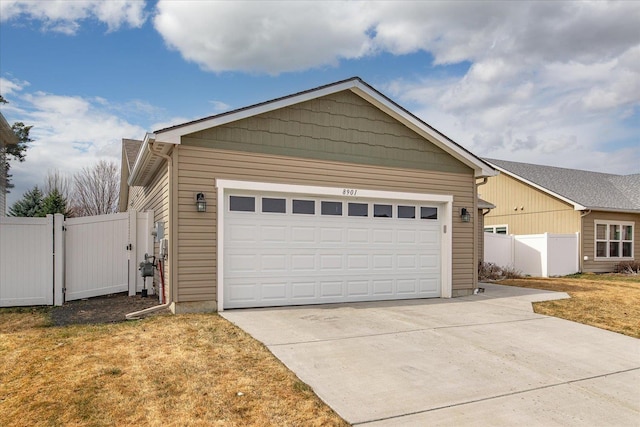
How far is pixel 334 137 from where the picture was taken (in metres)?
9.12

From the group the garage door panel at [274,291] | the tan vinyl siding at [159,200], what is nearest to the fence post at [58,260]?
the tan vinyl siding at [159,200]

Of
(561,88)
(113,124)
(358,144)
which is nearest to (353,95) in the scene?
(358,144)

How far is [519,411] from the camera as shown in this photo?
3.86 m

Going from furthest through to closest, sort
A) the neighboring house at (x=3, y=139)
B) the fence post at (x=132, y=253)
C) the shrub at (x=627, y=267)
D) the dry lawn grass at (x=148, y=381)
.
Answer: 1. the shrub at (x=627, y=267)
2. the neighboring house at (x=3, y=139)
3. the fence post at (x=132, y=253)
4. the dry lawn grass at (x=148, y=381)

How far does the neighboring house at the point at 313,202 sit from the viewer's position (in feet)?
25.5

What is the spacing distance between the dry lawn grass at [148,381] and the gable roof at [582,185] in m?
17.3

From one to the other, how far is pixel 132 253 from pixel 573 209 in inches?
683

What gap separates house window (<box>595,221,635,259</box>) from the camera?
60.7 feet

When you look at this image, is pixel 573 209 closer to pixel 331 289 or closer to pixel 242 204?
pixel 331 289

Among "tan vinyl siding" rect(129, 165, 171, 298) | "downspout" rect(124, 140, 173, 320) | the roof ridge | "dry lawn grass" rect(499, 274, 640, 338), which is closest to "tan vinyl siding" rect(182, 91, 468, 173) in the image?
the roof ridge

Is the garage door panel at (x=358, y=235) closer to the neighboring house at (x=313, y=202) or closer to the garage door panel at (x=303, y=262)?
the neighboring house at (x=313, y=202)

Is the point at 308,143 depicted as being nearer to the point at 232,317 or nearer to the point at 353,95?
the point at 353,95

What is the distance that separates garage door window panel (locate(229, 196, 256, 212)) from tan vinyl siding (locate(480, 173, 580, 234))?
1555 centimetres

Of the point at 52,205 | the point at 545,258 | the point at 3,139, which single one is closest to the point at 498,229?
the point at 545,258
